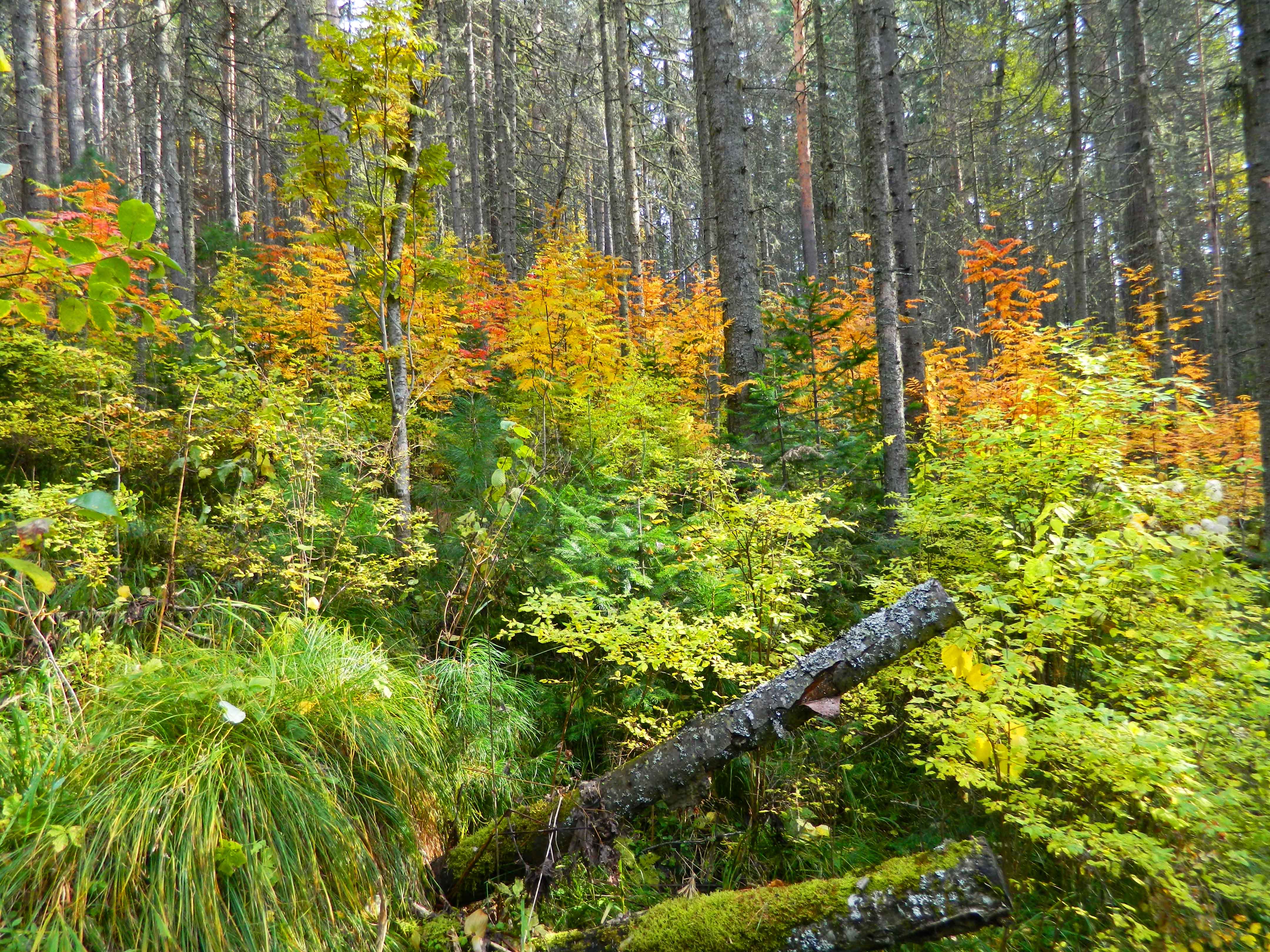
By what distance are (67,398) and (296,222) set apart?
36.5 ft

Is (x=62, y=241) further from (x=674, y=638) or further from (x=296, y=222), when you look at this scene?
(x=296, y=222)

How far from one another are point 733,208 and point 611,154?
7.76 m

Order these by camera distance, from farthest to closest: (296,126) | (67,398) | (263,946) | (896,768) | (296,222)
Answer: (296,222) < (67,398) < (296,126) < (896,768) < (263,946)

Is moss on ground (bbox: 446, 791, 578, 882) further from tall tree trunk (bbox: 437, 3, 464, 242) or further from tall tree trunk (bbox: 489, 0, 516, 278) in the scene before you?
tall tree trunk (bbox: 489, 0, 516, 278)

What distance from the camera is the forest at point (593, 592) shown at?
2.10 m

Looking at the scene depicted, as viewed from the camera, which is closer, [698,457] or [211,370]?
[698,457]

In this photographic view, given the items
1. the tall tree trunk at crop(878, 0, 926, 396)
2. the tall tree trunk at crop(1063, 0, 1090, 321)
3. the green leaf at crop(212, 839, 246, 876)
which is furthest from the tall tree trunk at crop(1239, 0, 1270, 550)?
the tall tree trunk at crop(1063, 0, 1090, 321)

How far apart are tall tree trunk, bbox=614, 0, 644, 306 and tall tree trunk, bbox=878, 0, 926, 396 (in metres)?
4.10

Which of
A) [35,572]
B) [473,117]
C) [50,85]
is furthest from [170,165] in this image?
[35,572]

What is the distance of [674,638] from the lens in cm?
327

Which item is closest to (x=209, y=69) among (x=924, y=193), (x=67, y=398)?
(x=67, y=398)

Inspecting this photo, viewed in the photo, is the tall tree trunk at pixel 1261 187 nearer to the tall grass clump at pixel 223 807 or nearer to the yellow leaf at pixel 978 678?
the yellow leaf at pixel 978 678

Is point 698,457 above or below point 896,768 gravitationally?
above

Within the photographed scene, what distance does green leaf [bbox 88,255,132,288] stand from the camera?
3.44ft
